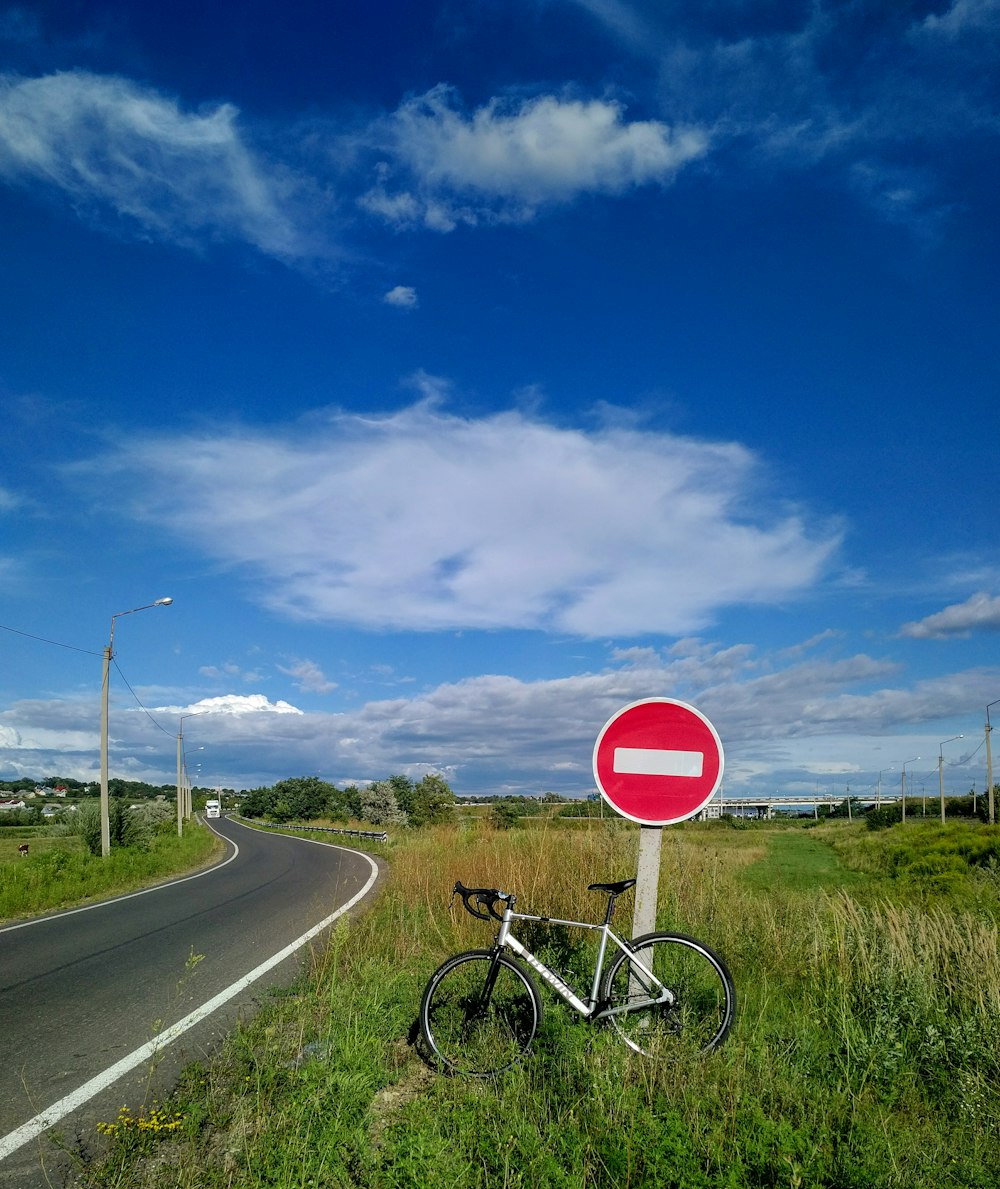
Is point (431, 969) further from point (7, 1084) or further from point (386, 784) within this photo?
point (386, 784)

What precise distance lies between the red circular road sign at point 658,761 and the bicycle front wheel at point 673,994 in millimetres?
745

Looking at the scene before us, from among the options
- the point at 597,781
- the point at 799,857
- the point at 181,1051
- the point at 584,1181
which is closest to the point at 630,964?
the point at 597,781

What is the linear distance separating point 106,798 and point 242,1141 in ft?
83.8

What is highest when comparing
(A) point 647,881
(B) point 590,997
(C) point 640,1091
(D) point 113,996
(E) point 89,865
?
(A) point 647,881

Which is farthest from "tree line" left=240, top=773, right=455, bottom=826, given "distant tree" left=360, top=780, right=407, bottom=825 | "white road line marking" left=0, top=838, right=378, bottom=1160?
"white road line marking" left=0, top=838, right=378, bottom=1160

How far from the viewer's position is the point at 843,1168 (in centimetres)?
322

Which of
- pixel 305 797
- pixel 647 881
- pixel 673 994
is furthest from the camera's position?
pixel 305 797

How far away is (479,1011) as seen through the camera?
504 cm

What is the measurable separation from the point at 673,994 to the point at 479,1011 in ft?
3.73

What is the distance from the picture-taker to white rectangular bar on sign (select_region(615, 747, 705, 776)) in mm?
5387

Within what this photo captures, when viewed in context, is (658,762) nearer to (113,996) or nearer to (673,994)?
(673,994)

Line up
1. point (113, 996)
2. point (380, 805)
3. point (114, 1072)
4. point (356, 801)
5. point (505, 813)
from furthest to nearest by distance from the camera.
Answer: point (356, 801) < point (380, 805) < point (505, 813) < point (113, 996) < point (114, 1072)

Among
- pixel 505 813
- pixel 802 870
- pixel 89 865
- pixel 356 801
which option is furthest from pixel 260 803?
pixel 505 813

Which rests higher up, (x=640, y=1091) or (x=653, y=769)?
(x=653, y=769)
